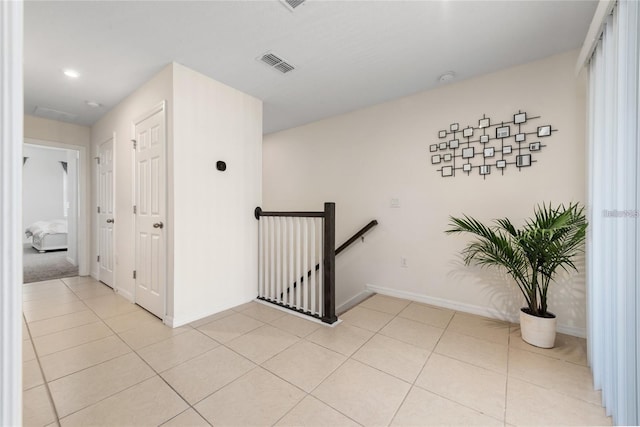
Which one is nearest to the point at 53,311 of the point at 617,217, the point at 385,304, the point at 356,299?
the point at 356,299

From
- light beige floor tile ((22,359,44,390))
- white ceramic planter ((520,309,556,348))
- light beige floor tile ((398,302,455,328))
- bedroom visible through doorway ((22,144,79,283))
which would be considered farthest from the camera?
bedroom visible through doorway ((22,144,79,283))

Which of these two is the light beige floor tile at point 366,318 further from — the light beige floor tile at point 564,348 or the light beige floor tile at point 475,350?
the light beige floor tile at point 564,348

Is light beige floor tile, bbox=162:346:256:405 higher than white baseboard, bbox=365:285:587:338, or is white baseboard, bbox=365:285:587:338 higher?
white baseboard, bbox=365:285:587:338

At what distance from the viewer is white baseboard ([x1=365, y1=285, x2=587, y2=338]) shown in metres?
2.21

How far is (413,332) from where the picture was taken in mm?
2279

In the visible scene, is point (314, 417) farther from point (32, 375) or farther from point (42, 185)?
point (42, 185)

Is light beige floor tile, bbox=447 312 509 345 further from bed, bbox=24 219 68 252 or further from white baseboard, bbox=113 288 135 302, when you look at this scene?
bed, bbox=24 219 68 252

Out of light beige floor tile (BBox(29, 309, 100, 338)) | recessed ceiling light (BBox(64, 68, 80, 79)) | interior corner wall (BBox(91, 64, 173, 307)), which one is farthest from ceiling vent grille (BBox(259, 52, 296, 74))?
light beige floor tile (BBox(29, 309, 100, 338))

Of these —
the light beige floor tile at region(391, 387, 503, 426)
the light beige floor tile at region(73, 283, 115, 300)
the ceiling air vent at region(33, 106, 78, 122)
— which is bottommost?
the light beige floor tile at region(391, 387, 503, 426)

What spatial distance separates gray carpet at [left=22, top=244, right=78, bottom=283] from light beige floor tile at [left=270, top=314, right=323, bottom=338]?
4004mm

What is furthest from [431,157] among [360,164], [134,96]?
[134,96]

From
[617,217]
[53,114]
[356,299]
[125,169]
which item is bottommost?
[356,299]

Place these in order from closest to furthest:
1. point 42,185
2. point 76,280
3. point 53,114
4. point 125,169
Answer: point 125,169 → point 53,114 → point 76,280 → point 42,185

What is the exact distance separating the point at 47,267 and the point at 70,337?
378 cm
